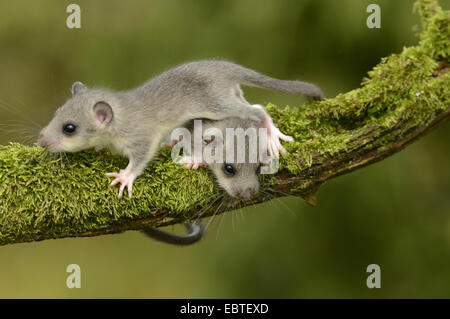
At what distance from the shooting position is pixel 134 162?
10.1 feet

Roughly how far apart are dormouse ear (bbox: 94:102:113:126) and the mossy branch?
0.19 m

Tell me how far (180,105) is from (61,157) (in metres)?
0.78

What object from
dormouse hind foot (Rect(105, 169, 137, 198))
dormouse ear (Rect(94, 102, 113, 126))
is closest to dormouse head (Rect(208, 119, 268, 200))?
dormouse hind foot (Rect(105, 169, 137, 198))

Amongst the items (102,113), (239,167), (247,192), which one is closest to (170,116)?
A: (102,113)

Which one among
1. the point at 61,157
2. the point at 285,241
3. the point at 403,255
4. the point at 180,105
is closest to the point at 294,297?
the point at 285,241

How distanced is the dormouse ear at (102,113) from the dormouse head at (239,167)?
2.06 feet

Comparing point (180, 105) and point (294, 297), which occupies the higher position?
point (180, 105)

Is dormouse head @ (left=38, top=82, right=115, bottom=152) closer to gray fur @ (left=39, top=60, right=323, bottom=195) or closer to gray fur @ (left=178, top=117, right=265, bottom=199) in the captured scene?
gray fur @ (left=39, top=60, right=323, bottom=195)

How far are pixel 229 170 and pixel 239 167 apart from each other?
6 cm

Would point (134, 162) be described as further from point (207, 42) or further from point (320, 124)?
point (207, 42)

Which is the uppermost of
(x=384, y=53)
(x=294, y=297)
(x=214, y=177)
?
(x=384, y=53)

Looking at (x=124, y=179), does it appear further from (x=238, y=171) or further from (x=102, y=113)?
(x=238, y=171)

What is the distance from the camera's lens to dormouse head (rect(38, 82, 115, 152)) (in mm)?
2990

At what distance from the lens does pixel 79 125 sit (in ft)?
10.1
